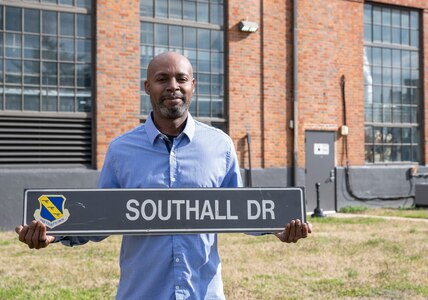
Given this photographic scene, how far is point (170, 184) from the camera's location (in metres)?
2.53

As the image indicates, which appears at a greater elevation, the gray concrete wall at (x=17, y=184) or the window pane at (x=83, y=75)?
the window pane at (x=83, y=75)

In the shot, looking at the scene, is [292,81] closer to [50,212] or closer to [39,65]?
[39,65]

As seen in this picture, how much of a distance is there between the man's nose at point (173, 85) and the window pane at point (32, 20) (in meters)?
11.3

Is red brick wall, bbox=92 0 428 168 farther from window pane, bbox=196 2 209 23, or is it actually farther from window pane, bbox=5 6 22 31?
window pane, bbox=5 6 22 31

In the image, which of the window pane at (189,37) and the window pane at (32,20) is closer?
the window pane at (32,20)

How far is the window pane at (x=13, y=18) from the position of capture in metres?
12.6

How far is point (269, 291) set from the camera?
6.47 meters

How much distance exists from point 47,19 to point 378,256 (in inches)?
347

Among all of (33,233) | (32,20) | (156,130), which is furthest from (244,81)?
(33,233)

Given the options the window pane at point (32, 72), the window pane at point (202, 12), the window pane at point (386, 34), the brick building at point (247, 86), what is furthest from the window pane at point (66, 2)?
the window pane at point (386, 34)

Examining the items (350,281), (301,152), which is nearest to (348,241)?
(350,281)

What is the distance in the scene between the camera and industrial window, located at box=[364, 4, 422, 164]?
57.2ft

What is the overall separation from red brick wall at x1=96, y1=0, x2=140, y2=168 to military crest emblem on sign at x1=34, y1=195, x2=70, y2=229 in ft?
36.5

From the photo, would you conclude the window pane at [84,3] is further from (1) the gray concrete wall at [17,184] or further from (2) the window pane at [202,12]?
(1) the gray concrete wall at [17,184]
